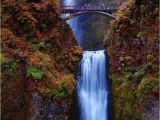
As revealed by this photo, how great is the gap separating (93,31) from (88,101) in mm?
15562

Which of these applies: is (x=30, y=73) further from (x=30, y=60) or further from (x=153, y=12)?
(x=153, y=12)

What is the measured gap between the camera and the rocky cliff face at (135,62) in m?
15.9

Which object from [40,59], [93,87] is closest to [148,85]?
[93,87]

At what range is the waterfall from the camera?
20.2 m

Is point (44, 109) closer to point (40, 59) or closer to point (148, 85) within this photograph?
point (40, 59)

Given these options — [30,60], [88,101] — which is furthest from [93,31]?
[30,60]

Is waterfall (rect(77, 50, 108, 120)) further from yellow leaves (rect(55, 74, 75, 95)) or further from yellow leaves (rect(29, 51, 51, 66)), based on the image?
yellow leaves (rect(29, 51, 51, 66))

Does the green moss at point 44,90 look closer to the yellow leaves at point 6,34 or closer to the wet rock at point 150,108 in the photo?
the yellow leaves at point 6,34

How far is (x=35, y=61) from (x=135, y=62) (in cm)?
Result: 510

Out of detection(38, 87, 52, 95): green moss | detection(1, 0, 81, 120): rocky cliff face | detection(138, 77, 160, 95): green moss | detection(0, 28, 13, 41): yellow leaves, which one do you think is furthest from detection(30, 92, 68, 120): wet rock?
detection(138, 77, 160, 95): green moss

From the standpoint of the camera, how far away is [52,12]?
21.9 meters

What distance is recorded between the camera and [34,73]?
57.8ft

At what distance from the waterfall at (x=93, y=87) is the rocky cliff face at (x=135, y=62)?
78 centimetres

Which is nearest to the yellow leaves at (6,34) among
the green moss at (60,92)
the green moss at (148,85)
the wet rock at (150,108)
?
the green moss at (60,92)
